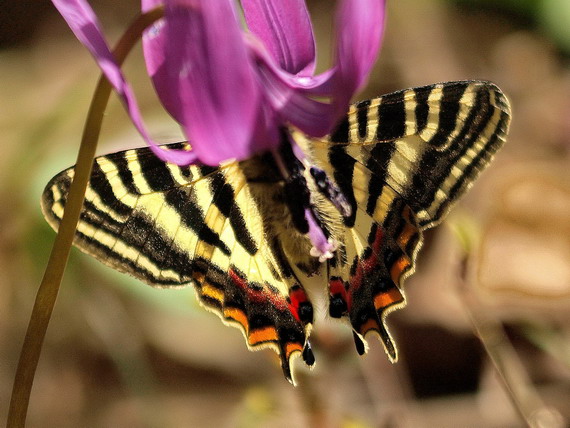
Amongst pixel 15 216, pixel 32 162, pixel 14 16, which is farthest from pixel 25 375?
pixel 14 16

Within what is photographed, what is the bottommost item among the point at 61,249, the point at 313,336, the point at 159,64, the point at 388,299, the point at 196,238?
the point at 313,336

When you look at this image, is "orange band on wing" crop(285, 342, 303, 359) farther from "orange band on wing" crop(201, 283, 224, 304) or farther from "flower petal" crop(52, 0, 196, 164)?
"flower petal" crop(52, 0, 196, 164)

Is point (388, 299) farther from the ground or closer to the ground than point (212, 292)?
closer to the ground

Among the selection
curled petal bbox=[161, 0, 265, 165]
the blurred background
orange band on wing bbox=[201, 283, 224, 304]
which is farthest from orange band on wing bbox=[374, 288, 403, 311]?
curled petal bbox=[161, 0, 265, 165]

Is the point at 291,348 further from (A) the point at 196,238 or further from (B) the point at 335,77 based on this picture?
(B) the point at 335,77

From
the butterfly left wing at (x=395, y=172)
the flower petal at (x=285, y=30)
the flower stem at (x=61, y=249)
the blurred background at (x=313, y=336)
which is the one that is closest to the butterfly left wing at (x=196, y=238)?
the butterfly left wing at (x=395, y=172)

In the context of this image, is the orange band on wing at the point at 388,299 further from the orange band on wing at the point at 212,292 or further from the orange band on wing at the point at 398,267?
the orange band on wing at the point at 212,292

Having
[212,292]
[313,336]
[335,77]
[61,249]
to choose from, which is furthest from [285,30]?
[313,336]
